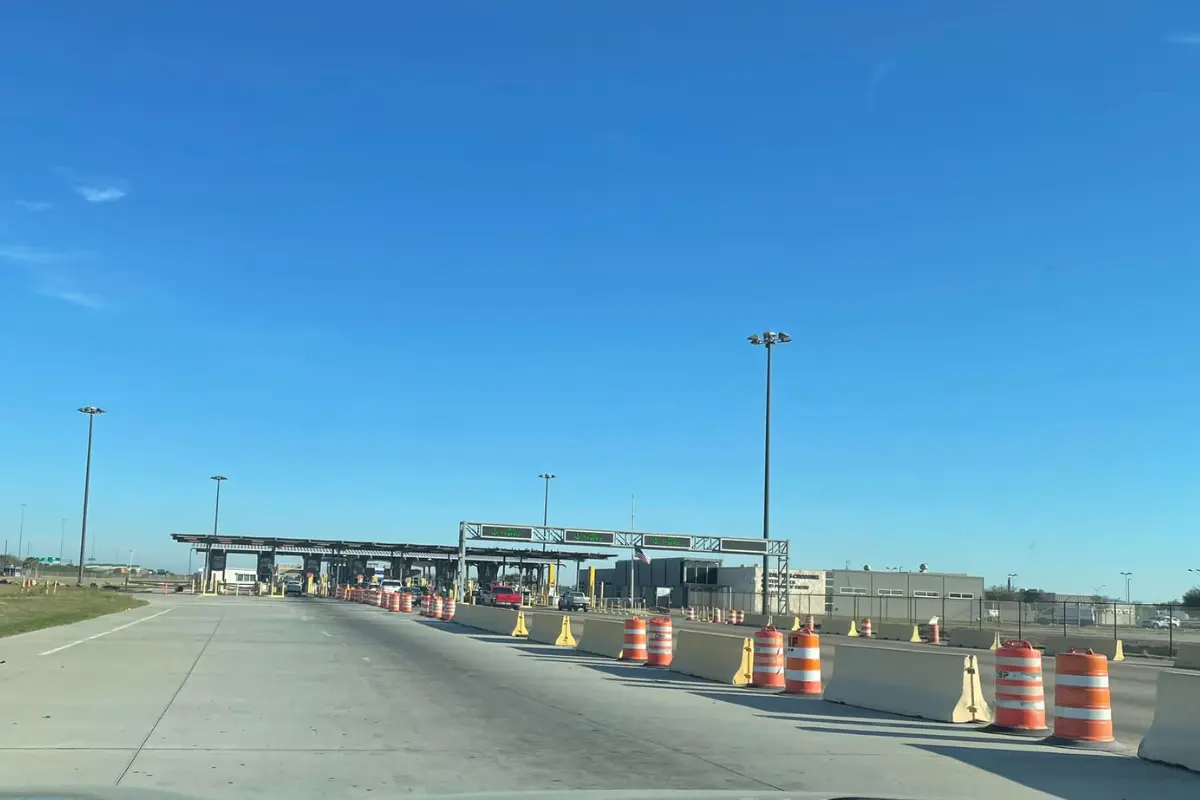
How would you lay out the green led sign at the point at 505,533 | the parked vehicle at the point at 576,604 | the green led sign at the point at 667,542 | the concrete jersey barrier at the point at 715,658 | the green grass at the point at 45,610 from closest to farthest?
1. the concrete jersey barrier at the point at 715,658
2. the green grass at the point at 45,610
3. the green led sign at the point at 505,533
4. the green led sign at the point at 667,542
5. the parked vehicle at the point at 576,604

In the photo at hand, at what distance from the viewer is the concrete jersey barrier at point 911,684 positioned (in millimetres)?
13648

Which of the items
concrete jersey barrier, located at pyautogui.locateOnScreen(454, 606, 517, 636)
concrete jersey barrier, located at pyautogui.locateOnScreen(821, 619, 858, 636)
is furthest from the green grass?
concrete jersey barrier, located at pyautogui.locateOnScreen(821, 619, 858, 636)

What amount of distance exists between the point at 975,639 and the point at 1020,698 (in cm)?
2923

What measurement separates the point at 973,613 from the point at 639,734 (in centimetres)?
7724

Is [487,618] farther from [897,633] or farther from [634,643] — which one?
[897,633]

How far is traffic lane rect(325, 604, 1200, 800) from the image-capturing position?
9.03 metres

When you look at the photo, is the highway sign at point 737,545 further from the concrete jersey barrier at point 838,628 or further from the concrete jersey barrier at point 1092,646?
the concrete jersey barrier at point 1092,646

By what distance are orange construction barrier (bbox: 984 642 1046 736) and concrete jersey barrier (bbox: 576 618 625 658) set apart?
1234 cm

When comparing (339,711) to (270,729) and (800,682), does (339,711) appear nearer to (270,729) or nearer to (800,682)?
(270,729)

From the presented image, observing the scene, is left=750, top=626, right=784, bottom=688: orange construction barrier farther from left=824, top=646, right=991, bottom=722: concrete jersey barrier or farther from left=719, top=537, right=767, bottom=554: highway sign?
left=719, top=537, right=767, bottom=554: highway sign

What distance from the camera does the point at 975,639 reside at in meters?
40.3

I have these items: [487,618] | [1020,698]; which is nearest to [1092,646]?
[487,618]

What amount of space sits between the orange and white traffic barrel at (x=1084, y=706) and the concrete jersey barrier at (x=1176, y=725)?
831mm

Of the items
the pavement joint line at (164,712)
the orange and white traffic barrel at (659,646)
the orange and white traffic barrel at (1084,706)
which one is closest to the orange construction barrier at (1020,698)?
the orange and white traffic barrel at (1084,706)
